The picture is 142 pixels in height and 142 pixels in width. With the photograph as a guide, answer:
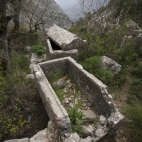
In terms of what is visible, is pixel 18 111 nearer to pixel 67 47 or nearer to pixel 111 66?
pixel 67 47

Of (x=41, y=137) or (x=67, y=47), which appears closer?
(x=41, y=137)

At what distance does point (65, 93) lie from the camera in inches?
150

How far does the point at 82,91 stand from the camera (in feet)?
12.4

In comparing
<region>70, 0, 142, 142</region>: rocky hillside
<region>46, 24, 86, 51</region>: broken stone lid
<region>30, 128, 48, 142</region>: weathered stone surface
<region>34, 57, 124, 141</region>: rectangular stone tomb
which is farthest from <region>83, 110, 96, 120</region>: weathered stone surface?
<region>46, 24, 86, 51</region>: broken stone lid

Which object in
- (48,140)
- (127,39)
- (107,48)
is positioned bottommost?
(48,140)

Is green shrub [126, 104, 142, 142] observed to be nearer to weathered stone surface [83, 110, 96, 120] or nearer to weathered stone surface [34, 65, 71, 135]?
weathered stone surface [83, 110, 96, 120]

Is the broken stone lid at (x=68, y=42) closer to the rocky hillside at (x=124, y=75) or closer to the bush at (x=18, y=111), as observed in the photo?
the rocky hillside at (x=124, y=75)

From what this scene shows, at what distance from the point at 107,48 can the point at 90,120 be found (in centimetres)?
370

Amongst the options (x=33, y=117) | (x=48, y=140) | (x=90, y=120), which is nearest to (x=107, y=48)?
(x=90, y=120)

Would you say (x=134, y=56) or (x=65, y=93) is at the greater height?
(x=134, y=56)

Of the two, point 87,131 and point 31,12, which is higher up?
point 31,12

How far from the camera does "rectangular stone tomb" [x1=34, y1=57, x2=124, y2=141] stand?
2236 mm

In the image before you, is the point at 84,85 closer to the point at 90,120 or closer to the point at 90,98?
the point at 90,98

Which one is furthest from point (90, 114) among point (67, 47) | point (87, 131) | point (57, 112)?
point (67, 47)
